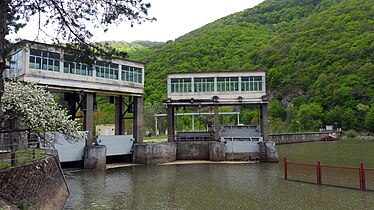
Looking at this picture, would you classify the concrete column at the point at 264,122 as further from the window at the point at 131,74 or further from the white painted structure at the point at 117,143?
the white painted structure at the point at 117,143

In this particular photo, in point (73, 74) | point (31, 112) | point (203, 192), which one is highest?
point (73, 74)

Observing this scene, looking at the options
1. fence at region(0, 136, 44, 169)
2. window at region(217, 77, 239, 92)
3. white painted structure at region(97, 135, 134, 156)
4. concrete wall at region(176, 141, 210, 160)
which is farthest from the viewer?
window at region(217, 77, 239, 92)

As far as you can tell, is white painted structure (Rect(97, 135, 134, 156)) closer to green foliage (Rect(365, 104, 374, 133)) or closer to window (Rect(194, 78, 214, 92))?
window (Rect(194, 78, 214, 92))

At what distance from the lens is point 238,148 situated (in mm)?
35750

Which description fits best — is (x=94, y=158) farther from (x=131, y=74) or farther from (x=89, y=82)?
(x=131, y=74)

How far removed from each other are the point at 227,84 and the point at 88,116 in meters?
16.2

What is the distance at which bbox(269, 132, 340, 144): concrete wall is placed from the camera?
69.0 metres

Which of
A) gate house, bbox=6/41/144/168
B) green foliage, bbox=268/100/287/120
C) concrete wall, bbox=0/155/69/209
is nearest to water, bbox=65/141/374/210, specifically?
concrete wall, bbox=0/155/69/209

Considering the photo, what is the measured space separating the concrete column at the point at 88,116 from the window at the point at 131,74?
14.5 ft

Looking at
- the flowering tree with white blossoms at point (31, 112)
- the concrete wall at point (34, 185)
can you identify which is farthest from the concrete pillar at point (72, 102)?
the concrete wall at point (34, 185)

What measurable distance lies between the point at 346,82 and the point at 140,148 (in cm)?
6893

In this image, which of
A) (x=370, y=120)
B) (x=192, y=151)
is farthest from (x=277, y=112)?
(x=192, y=151)

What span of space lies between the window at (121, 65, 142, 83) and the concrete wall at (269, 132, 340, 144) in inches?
1513

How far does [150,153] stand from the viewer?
111ft
